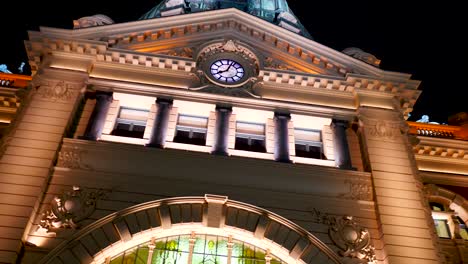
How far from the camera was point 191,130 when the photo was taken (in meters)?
21.0

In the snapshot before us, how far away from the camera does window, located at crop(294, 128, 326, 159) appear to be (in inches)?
822

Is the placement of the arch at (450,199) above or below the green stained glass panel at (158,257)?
above

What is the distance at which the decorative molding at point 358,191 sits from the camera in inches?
726

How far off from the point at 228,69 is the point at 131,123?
5085mm

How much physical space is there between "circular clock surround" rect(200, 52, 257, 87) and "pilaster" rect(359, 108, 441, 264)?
5.40 m

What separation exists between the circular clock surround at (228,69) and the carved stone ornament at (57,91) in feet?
19.1

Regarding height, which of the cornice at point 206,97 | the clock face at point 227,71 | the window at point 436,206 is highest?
the clock face at point 227,71

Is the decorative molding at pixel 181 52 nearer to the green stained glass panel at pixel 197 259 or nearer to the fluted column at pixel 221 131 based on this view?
the fluted column at pixel 221 131

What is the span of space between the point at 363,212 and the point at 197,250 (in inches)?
243

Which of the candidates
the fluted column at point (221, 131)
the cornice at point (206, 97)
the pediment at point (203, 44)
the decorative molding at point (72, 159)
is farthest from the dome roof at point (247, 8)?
the decorative molding at point (72, 159)

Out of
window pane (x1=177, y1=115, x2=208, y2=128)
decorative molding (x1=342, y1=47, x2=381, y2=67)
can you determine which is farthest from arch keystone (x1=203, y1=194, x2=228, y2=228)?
decorative molding (x1=342, y1=47, x2=381, y2=67)

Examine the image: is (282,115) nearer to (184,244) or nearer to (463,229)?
(184,244)

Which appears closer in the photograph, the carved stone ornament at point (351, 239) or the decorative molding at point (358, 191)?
the carved stone ornament at point (351, 239)

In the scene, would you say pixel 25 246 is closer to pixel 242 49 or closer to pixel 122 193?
pixel 122 193
